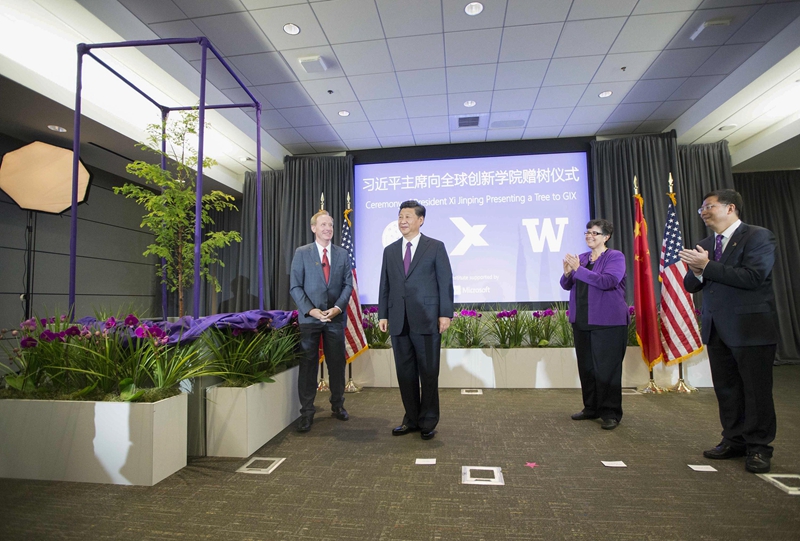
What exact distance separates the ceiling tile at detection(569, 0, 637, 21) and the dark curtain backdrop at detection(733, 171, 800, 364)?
14.3ft

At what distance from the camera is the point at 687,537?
1436 mm

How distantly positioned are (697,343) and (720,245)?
7.16 feet

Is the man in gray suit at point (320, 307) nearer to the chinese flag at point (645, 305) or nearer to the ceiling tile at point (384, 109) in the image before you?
the ceiling tile at point (384, 109)

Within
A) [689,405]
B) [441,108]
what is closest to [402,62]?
[441,108]

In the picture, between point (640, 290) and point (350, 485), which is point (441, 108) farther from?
point (350, 485)

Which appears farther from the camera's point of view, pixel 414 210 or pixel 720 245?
pixel 414 210

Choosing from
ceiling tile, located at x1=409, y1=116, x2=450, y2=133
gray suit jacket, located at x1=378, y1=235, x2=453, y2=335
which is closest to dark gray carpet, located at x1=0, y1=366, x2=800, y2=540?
gray suit jacket, located at x1=378, y1=235, x2=453, y2=335

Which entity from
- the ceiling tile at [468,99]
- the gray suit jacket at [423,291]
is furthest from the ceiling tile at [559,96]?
the gray suit jacket at [423,291]

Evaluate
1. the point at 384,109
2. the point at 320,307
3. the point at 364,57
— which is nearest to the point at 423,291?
the point at 320,307

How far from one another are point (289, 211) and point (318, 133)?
1.31 m

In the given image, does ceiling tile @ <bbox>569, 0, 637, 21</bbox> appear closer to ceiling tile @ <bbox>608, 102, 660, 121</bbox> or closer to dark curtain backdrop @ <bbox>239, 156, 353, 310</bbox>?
ceiling tile @ <bbox>608, 102, 660, 121</bbox>

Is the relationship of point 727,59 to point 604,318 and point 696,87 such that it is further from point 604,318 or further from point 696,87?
point 604,318

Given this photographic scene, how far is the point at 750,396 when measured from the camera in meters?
2.03

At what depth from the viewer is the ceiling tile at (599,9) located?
11.3 feet
